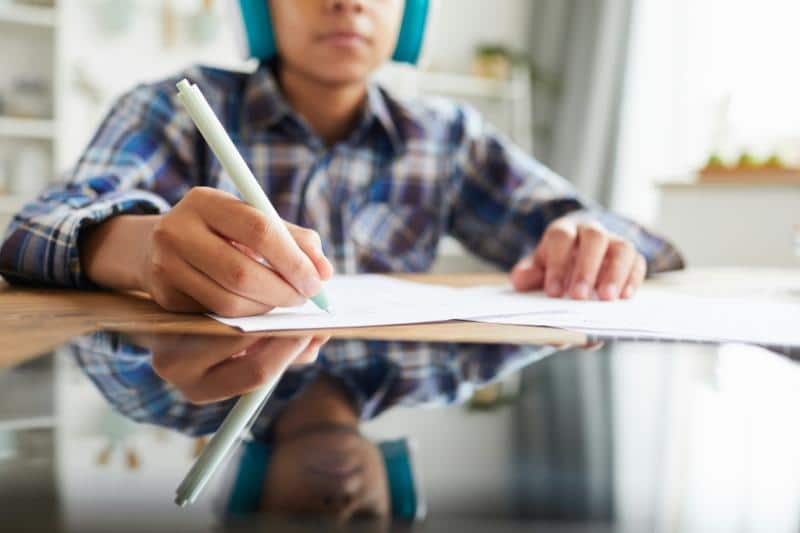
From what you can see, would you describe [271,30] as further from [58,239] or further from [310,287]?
[310,287]

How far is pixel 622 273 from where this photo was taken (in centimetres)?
65

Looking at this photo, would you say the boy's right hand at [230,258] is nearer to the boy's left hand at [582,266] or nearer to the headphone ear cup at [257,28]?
the boy's left hand at [582,266]

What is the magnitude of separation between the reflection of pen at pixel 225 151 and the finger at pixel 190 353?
9cm

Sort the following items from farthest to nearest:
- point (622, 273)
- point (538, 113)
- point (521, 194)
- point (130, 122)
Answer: point (538, 113), point (521, 194), point (130, 122), point (622, 273)

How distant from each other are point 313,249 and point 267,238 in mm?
32

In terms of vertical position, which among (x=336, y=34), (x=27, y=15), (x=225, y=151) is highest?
(x=27, y=15)

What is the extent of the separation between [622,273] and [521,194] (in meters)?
0.47

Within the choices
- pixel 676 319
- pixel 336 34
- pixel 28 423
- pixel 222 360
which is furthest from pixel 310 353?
pixel 336 34

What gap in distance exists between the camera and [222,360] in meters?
0.32

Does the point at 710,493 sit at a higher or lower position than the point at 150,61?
lower

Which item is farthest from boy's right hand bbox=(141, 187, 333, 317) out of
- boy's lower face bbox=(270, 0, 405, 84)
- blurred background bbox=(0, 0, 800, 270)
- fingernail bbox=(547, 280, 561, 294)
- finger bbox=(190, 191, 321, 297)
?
blurred background bbox=(0, 0, 800, 270)

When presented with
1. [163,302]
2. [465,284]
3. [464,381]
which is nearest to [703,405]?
[464,381]

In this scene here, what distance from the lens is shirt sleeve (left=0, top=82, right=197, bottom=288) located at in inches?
24.9

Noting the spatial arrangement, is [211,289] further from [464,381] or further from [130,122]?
[130,122]
